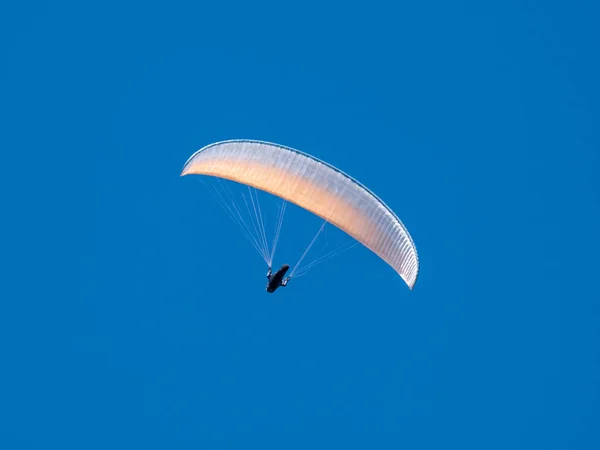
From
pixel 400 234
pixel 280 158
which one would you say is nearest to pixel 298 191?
pixel 280 158

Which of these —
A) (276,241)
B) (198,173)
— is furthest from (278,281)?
(198,173)

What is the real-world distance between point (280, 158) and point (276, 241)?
319 cm

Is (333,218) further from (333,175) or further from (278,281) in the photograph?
(278,281)

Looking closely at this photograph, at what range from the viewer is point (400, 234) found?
1646 inches

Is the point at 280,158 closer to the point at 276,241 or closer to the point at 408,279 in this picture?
the point at 276,241

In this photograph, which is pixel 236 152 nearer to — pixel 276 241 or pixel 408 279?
pixel 276 241

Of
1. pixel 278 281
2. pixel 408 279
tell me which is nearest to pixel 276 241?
pixel 278 281

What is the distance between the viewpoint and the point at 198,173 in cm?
4316

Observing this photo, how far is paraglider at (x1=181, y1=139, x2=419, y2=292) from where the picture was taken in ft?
134

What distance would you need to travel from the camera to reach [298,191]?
4100 cm

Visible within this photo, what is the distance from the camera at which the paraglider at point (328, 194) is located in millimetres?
40875

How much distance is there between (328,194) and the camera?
134 feet

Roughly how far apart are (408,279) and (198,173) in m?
8.09

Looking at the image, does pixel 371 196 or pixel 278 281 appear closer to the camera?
pixel 371 196
